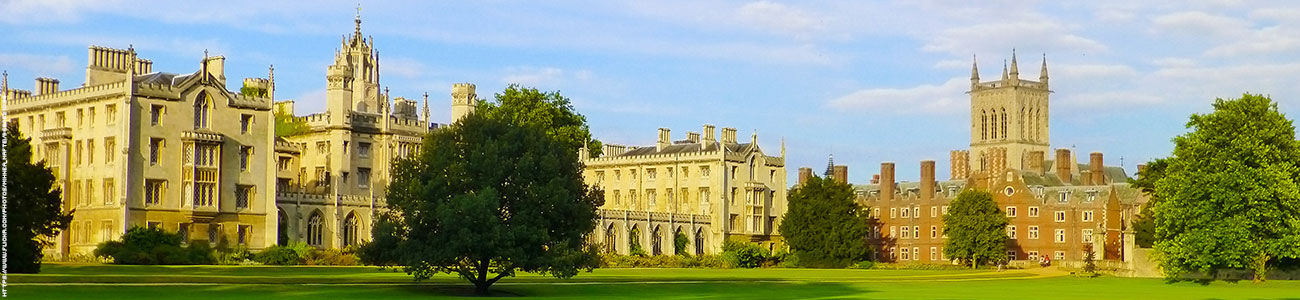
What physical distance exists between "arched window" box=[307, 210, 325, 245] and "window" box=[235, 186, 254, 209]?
398 cm

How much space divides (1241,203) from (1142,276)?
42.5 feet

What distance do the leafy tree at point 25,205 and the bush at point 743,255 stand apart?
41594mm

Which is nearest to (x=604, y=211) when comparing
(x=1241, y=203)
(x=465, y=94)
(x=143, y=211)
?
(x=465, y=94)

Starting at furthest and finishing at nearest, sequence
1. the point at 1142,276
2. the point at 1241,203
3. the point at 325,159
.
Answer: the point at 325,159 → the point at 1142,276 → the point at 1241,203

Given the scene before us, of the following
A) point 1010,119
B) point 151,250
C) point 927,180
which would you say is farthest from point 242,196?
point 1010,119

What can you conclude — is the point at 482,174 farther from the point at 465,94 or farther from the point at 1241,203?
the point at 465,94

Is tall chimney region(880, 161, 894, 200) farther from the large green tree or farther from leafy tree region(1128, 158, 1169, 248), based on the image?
the large green tree

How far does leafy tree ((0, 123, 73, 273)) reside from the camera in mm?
44500

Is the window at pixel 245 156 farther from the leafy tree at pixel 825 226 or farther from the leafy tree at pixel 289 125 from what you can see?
the leafy tree at pixel 825 226

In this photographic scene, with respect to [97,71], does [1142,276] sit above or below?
below

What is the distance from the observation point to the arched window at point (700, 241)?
3826 inches

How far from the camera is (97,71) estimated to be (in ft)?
234

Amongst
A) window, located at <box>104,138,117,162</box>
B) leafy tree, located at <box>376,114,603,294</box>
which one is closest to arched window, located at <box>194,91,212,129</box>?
window, located at <box>104,138,117,162</box>

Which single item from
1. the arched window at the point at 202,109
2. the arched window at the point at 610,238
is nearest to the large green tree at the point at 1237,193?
the arched window at the point at 610,238
